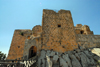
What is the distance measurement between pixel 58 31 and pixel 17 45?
35.4ft

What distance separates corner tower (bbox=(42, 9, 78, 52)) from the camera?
8.67 meters

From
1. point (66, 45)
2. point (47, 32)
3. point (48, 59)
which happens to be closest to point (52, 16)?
point (47, 32)

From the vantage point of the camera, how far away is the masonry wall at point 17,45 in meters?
13.3

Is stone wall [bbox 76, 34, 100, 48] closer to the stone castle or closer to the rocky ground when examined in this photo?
the stone castle

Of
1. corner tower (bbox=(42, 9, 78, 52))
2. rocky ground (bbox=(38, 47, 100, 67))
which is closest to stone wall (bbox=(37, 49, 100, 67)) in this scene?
rocky ground (bbox=(38, 47, 100, 67))

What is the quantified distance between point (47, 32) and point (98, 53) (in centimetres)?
760

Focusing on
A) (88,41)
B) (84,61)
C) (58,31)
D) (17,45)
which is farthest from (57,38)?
(17,45)

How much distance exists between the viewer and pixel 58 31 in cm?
948

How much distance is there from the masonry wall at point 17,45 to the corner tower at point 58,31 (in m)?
8.07

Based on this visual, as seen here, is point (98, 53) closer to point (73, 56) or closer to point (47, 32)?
point (73, 56)

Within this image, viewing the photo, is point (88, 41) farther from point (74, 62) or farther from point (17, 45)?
point (17, 45)

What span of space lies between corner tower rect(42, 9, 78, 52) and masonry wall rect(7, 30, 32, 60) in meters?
8.07

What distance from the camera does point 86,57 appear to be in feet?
25.4

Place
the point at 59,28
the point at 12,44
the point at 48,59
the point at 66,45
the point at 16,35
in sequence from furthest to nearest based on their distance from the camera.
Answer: the point at 16,35 < the point at 12,44 < the point at 59,28 < the point at 66,45 < the point at 48,59
